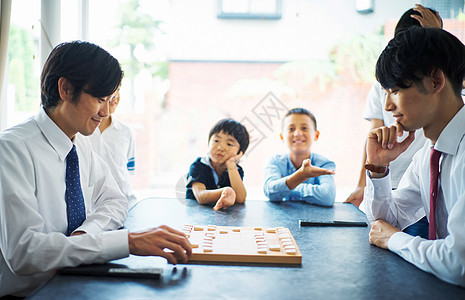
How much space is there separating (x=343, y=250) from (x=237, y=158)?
1179 millimetres

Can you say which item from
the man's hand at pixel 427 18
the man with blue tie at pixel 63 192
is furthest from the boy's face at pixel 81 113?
the man's hand at pixel 427 18

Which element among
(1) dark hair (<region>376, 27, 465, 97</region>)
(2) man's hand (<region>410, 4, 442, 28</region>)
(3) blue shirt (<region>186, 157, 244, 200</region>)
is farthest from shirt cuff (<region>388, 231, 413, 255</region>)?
(2) man's hand (<region>410, 4, 442, 28</region>)

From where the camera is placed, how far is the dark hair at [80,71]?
1196 mm

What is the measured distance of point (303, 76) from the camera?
13.7 ft

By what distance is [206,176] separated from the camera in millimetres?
2162

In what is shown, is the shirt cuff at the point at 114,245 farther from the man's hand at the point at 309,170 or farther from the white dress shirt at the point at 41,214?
the man's hand at the point at 309,170

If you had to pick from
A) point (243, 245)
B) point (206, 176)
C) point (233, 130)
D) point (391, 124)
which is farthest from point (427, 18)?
point (243, 245)

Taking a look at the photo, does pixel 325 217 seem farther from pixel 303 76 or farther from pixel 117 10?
pixel 117 10

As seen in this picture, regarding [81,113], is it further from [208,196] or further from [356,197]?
[356,197]

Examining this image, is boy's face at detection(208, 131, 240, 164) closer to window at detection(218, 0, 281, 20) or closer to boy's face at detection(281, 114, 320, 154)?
boy's face at detection(281, 114, 320, 154)

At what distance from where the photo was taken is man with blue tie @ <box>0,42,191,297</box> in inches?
37.4

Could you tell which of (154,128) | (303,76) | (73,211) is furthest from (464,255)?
(154,128)

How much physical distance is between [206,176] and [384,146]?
104 cm

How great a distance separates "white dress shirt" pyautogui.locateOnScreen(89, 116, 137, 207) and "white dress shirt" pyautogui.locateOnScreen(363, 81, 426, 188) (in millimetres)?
1429
